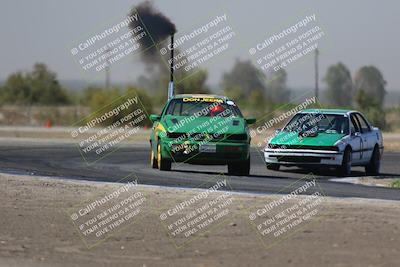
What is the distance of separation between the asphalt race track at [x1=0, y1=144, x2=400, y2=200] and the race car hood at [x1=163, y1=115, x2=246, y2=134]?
880mm

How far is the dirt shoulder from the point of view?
10945 millimetres

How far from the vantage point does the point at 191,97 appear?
73.4 ft

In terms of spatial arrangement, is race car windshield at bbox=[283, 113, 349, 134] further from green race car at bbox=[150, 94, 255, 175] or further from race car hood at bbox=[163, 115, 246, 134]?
race car hood at bbox=[163, 115, 246, 134]

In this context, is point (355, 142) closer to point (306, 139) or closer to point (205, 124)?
point (306, 139)

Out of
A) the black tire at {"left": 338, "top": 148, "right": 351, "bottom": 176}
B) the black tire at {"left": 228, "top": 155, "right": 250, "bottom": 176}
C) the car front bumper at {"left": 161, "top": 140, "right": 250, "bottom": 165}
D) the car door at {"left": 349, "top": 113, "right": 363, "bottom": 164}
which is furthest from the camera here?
the car door at {"left": 349, "top": 113, "right": 363, "bottom": 164}

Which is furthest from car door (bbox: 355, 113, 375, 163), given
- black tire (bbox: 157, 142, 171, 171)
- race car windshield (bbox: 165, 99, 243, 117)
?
black tire (bbox: 157, 142, 171, 171)

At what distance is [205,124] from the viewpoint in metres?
21.0

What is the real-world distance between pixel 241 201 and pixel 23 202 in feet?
10.2

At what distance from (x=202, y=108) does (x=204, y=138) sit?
4.93ft

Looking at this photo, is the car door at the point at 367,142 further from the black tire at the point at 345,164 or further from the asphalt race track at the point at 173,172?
the black tire at the point at 345,164

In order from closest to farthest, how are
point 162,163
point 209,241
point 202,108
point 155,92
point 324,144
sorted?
point 209,241, point 162,163, point 324,144, point 202,108, point 155,92

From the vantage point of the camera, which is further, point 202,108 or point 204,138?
point 202,108

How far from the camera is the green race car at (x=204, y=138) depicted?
2073cm

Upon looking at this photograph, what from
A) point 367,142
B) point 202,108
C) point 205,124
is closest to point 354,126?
point 367,142
